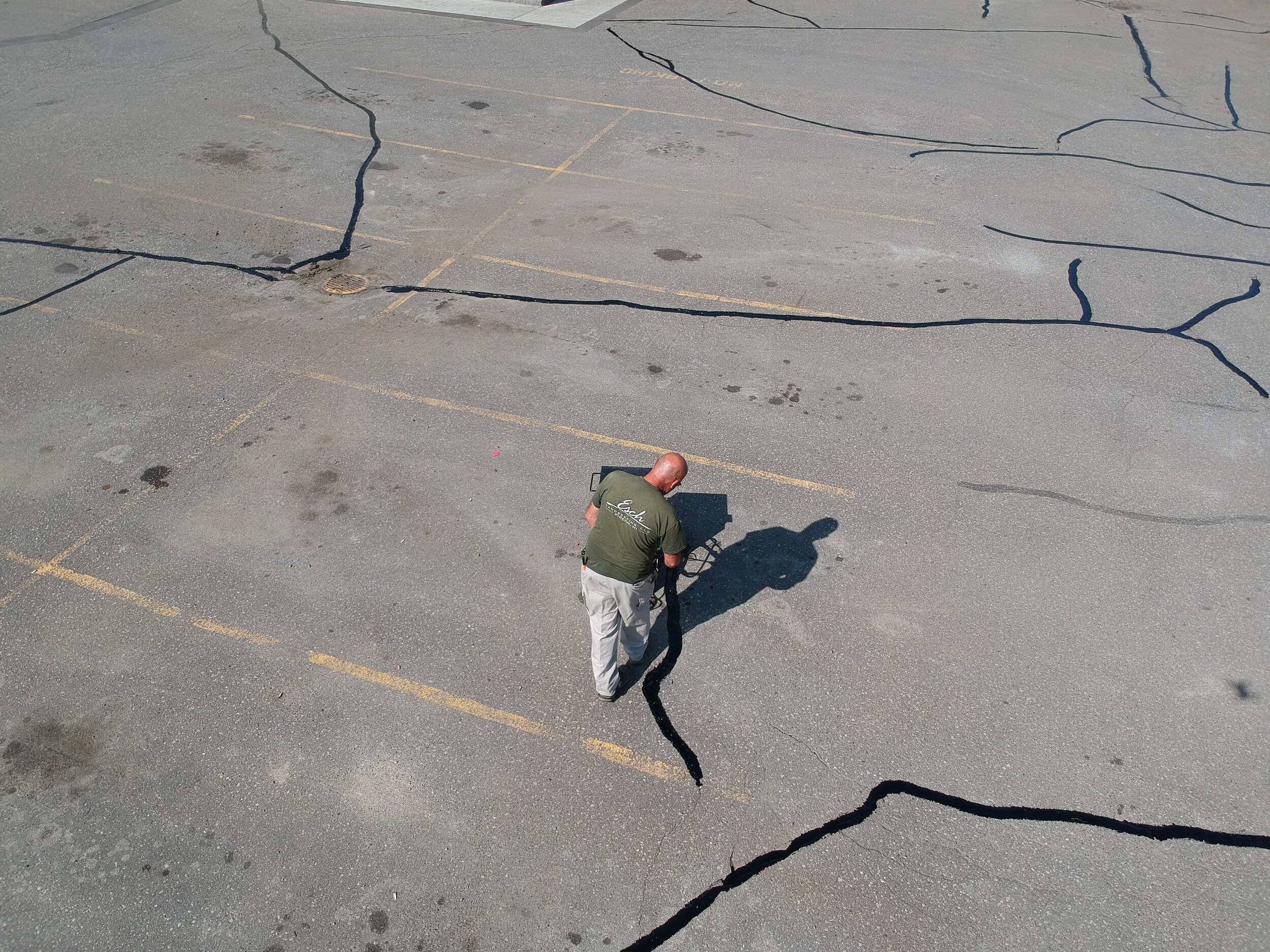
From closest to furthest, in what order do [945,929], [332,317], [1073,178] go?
[945,929], [332,317], [1073,178]

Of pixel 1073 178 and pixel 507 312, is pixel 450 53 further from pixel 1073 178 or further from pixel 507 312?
pixel 1073 178

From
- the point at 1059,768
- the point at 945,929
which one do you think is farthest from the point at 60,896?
the point at 1059,768

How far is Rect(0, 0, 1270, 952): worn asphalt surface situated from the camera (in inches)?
172

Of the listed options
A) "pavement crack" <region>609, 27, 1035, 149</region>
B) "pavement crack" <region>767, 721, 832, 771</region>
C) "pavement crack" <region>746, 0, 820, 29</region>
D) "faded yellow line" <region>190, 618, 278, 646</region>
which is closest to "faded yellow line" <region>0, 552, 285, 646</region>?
"faded yellow line" <region>190, 618, 278, 646</region>

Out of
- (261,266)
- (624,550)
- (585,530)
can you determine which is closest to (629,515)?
(624,550)

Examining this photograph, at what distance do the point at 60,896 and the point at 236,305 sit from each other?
20.8 ft

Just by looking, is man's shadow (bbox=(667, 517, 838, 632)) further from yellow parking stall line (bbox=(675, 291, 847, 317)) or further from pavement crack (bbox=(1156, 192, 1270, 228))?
pavement crack (bbox=(1156, 192, 1270, 228))

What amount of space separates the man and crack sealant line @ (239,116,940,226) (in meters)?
7.26

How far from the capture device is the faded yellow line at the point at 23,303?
8.73 m

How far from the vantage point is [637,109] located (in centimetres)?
1445

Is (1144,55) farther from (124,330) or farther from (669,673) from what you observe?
(124,330)

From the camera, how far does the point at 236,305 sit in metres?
8.89

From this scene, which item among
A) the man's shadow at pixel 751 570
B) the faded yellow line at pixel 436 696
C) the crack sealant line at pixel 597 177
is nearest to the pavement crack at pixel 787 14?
the crack sealant line at pixel 597 177

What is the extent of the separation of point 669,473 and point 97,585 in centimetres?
426
